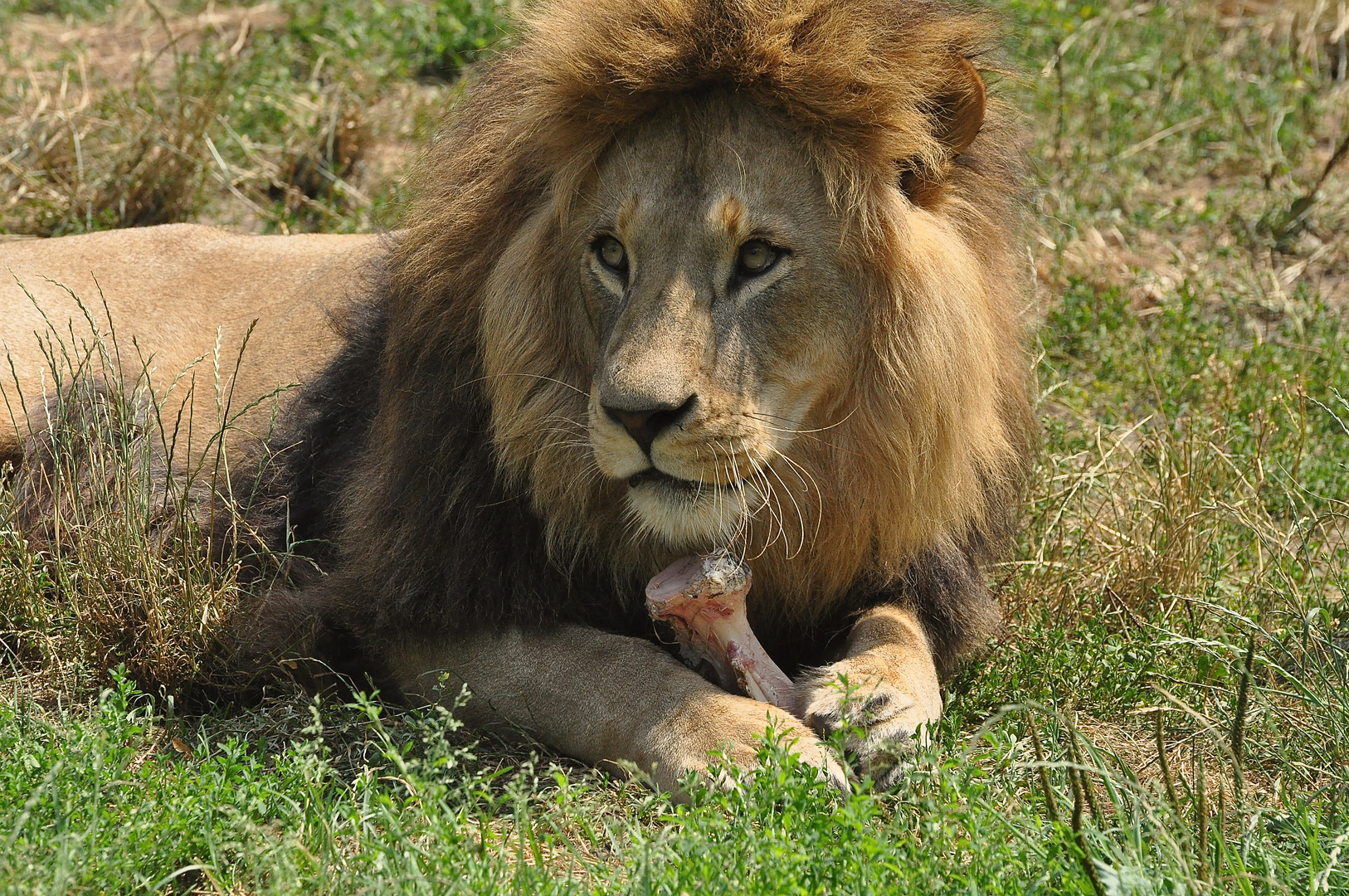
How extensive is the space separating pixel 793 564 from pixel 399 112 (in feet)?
16.7

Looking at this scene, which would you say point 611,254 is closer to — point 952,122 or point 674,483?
point 674,483

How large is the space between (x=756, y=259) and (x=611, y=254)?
0.38 m

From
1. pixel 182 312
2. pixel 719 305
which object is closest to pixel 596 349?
pixel 719 305

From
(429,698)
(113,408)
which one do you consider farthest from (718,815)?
(113,408)

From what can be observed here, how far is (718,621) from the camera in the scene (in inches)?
144

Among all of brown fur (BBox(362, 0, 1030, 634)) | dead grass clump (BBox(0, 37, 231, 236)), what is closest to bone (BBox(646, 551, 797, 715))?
brown fur (BBox(362, 0, 1030, 634))

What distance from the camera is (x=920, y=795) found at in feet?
10.8

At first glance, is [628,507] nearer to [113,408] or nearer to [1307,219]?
[113,408]

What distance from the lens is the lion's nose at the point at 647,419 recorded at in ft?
10.5

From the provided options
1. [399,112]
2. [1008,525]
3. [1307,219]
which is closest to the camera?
[1008,525]

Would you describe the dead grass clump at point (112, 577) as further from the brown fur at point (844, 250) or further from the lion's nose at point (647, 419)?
the lion's nose at point (647, 419)

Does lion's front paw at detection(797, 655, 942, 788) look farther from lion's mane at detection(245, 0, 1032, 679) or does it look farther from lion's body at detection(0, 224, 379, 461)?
lion's body at detection(0, 224, 379, 461)

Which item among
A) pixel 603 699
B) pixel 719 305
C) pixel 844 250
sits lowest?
pixel 603 699

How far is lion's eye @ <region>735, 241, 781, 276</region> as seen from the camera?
3.40 meters
